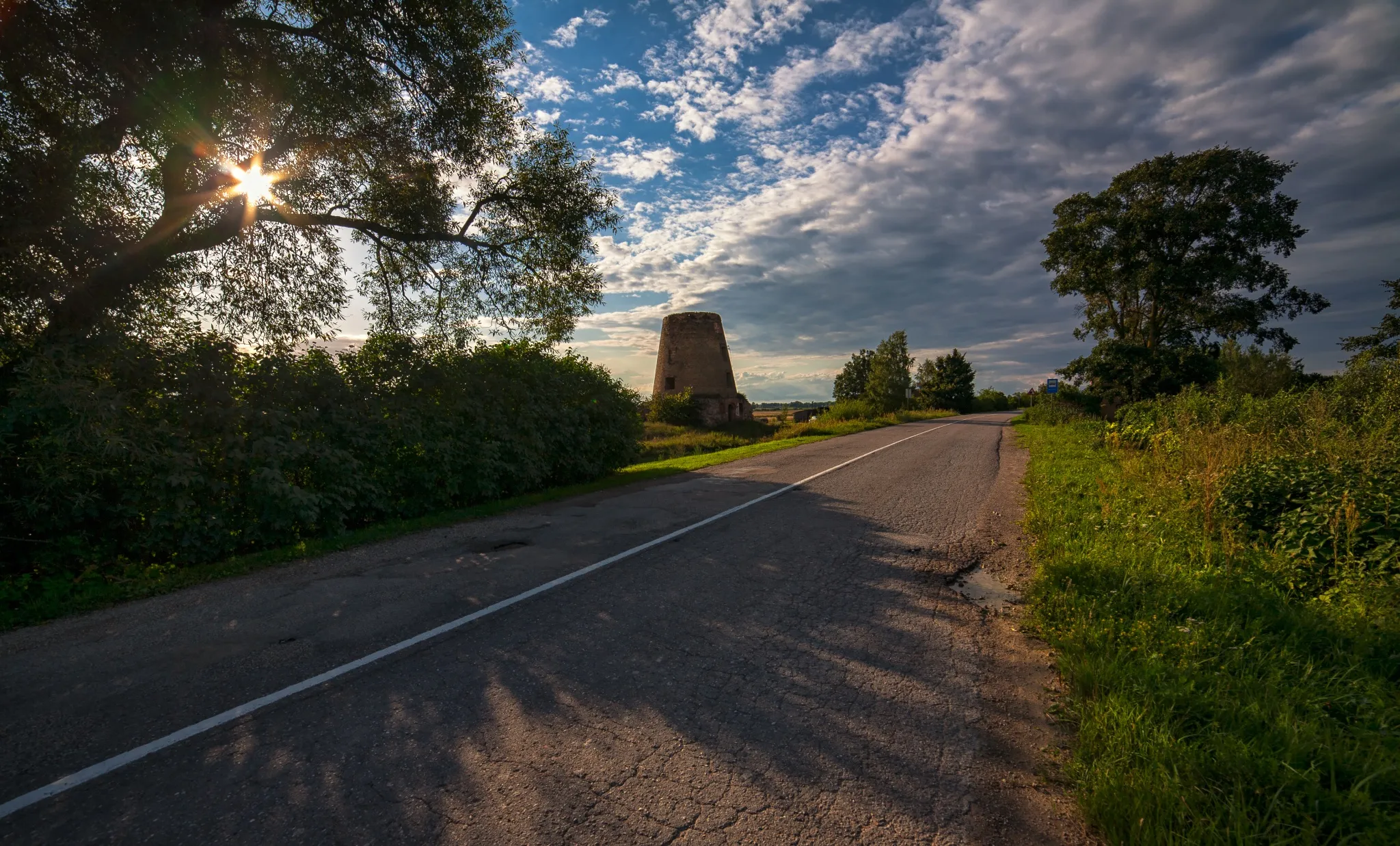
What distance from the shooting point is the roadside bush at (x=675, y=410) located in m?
38.4

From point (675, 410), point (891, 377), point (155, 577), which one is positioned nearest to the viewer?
point (155, 577)

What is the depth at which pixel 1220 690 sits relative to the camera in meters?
3.34

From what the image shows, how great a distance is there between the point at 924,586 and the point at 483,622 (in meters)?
4.01

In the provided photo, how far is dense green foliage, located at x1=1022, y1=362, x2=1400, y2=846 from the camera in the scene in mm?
2527

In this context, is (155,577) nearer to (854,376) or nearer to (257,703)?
(257,703)

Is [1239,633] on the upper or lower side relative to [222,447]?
lower

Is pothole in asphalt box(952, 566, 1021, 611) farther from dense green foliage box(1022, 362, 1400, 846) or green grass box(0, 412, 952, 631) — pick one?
green grass box(0, 412, 952, 631)

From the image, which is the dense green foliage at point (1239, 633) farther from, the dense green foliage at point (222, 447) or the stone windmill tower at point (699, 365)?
A: the stone windmill tower at point (699, 365)

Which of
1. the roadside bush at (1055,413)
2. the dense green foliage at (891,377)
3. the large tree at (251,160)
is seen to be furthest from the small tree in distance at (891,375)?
the large tree at (251,160)

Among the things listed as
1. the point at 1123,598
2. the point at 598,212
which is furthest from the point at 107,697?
the point at 598,212

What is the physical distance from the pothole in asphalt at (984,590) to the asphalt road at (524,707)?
179 millimetres

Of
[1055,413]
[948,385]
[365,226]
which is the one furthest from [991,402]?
[365,226]

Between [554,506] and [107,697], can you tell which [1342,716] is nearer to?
[107,697]

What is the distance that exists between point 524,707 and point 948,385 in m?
63.5
